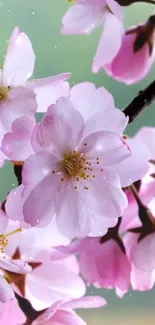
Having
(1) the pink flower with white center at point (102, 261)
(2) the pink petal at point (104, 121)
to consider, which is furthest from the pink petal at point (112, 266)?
(2) the pink petal at point (104, 121)

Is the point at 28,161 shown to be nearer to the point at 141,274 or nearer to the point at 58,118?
the point at 58,118

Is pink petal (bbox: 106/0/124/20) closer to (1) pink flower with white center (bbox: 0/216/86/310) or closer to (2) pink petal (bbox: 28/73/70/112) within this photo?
(2) pink petal (bbox: 28/73/70/112)

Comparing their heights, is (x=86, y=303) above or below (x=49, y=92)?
below

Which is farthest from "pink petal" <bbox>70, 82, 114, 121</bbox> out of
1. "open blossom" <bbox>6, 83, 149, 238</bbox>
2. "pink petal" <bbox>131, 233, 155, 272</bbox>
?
"pink petal" <bbox>131, 233, 155, 272</bbox>

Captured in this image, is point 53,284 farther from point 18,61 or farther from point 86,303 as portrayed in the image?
point 18,61

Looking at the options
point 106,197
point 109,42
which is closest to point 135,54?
point 109,42

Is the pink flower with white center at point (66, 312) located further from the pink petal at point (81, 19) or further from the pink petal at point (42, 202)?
the pink petal at point (81, 19)
